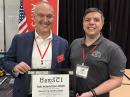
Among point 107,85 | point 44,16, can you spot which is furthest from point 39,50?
point 107,85

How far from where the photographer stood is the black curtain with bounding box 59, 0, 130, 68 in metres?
4.93

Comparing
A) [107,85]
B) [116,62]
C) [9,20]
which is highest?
[9,20]

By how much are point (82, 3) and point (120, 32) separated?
0.91 m

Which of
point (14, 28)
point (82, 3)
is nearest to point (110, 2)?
point (82, 3)

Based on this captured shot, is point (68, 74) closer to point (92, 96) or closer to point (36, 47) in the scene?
point (92, 96)

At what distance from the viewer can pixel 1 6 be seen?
509 cm

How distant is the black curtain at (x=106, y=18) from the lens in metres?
4.93

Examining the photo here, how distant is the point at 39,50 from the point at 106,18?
123 inches

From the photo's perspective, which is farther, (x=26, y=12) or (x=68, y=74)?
(x=26, y=12)

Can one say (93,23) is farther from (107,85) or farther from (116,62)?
(107,85)

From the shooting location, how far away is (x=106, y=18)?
16.5 feet

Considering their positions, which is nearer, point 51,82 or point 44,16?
point 51,82

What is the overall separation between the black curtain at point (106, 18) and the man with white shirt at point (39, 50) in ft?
9.64

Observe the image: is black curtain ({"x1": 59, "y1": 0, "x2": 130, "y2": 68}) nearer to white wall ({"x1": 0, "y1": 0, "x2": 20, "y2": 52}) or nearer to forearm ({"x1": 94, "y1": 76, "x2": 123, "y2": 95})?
white wall ({"x1": 0, "y1": 0, "x2": 20, "y2": 52})
